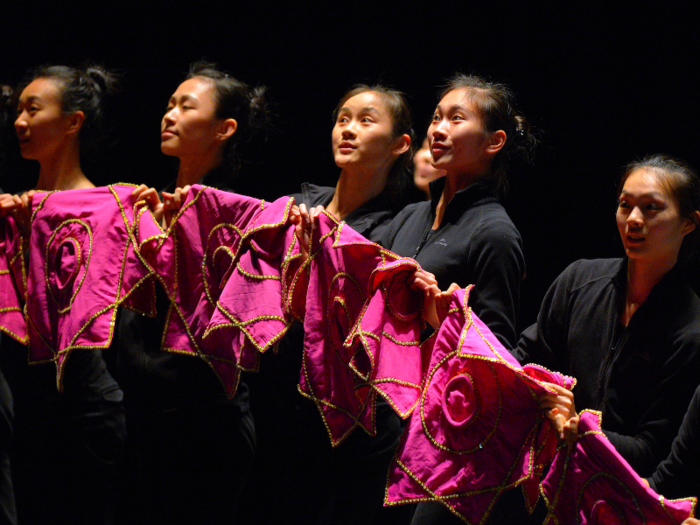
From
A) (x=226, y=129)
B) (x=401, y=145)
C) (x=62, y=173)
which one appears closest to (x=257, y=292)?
(x=401, y=145)

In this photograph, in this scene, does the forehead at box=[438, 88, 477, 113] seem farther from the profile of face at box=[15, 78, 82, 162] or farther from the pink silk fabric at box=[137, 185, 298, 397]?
the profile of face at box=[15, 78, 82, 162]

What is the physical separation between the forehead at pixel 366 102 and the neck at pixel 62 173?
3.06ft

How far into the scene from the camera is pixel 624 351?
192 centimetres

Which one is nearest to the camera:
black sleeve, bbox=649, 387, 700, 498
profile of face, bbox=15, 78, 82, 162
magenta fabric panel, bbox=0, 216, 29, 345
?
black sleeve, bbox=649, 387, 700, 498

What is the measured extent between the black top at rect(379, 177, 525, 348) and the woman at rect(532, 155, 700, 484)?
122 mm

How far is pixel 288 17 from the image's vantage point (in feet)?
10.2

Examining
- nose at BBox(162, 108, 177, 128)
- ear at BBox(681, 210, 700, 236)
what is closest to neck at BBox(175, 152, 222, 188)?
nose at BBox(162, 108, 177, 128)

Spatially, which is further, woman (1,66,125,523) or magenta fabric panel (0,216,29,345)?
woman (1,66,125,523)

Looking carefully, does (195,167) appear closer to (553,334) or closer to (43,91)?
(43,91)

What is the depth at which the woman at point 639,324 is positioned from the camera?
1833 mm

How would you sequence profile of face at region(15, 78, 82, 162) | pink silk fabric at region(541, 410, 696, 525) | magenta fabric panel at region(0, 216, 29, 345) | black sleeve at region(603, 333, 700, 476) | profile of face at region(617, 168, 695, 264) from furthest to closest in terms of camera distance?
1. profile of face at region(15, 78, 82, 162)
2. magenta fabric panel at region(0, 216, 29, 345)
3. profile of face at region(617, 168, 695, 264)
4. black sleeve at region(603, 333, 700, 476)
5. pink silk fabric at region(541, 410, 696, 525)

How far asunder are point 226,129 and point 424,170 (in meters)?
0.67

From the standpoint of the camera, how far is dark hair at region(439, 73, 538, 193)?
2283 mm

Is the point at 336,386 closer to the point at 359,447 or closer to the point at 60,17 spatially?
the point at 359,447
